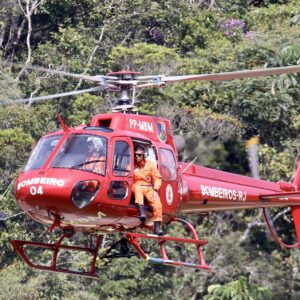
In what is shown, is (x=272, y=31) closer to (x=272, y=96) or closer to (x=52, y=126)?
(x=272, y=96)

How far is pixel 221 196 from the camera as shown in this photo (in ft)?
46.0

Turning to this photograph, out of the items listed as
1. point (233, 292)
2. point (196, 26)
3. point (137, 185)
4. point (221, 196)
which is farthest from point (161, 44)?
point (137, 185)

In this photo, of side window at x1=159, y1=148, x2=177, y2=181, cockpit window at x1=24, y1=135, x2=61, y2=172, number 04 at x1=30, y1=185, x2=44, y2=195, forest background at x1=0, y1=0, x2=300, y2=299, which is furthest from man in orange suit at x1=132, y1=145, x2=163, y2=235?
forest background at x1=0, y1=0, x2=300, y2=299

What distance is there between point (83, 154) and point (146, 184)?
0.75 m

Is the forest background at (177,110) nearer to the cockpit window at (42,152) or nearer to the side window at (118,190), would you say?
the side window at (118,190)

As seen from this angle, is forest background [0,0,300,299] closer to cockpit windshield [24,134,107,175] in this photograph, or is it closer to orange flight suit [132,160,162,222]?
orange flight suit [132,160,162,222]

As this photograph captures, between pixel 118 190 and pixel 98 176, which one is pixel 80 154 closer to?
pixel 98 176

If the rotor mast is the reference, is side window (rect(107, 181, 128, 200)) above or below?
below

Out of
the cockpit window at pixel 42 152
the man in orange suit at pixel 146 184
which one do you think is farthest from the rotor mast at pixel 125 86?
the cockpit window at pixel 42 152

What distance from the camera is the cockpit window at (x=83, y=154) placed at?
12.0 m

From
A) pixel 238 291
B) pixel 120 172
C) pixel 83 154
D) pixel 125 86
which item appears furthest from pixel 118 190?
pixel 238 291

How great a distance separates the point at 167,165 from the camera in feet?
42.1

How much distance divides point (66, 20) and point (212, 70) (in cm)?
404

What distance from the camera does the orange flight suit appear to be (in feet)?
40.4
